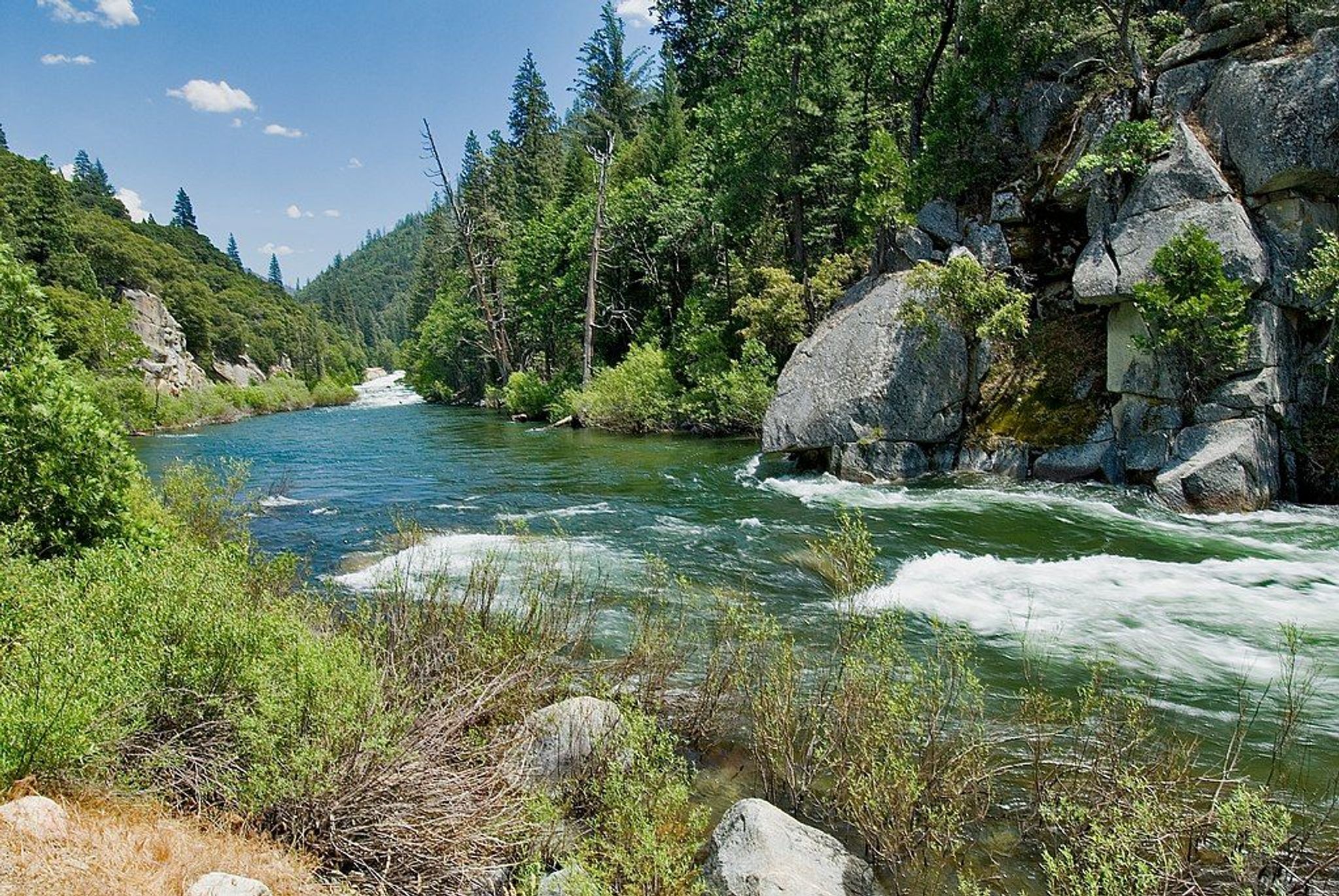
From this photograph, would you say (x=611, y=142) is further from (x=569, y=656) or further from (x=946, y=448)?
(x=569, y=656)

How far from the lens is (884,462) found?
17156mm

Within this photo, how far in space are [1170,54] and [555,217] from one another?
32984 mm

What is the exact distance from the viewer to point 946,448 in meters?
A: 17.2

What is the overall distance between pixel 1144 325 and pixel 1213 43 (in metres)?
6.38

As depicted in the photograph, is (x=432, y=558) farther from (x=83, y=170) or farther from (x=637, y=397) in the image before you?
(x=83, y=170)

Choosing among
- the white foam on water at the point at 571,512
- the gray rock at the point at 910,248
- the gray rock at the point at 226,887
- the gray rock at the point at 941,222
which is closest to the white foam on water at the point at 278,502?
the white foam on water at the point at 571,512

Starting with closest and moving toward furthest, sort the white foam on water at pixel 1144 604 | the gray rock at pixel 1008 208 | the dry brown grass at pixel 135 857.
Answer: the dry brown grass at pixel 135 857
the white foam on water at pixel 1144 604
the gray rock at pixel 1008 208

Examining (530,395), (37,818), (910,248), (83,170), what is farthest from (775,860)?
(83,170)

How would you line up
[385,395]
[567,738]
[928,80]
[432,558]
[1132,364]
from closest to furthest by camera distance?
[567,738] → [432,558] → [1132,364] → [928,80] → [385,395]

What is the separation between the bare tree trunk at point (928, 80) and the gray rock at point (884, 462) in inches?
380

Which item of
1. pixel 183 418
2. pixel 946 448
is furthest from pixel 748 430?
pixel 183 418

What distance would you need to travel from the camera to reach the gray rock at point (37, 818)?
11.1 feet

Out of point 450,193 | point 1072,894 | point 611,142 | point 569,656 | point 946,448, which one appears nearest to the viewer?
point 1072,894

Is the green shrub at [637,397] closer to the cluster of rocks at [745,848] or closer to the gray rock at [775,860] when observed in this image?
the cluster of rocks at [745,848]
